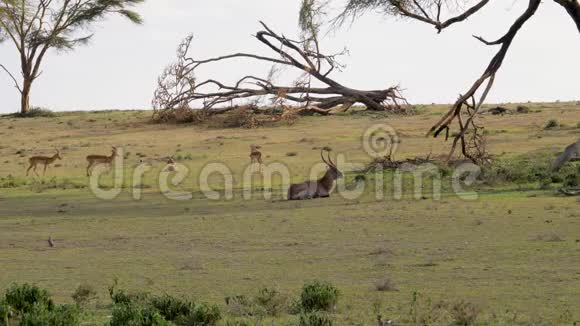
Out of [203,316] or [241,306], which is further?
[241,306]

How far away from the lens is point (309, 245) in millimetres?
12016

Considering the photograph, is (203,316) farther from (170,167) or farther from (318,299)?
(170,167)

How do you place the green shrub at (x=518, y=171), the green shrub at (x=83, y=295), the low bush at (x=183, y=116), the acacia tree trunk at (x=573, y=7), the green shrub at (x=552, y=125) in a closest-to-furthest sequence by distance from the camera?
the green shrub at (x=83, y=295) < the acacia tree trunk at (x=573, y=7) < the green shrub at (x=518, y=171) < the green shrub at (x=552, y=125) < the low bush at (x=183, y=116)

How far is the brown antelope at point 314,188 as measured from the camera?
54.0 ft

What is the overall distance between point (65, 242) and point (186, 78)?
19544 millimetres

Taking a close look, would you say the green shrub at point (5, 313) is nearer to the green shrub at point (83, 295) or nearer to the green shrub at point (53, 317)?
the green shrub at point (53, 317)

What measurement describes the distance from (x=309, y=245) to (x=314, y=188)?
472cm

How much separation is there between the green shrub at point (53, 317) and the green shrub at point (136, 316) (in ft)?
0.95

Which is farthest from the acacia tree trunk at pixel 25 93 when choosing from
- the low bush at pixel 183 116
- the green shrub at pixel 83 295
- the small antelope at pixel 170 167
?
the green shrub at pixel 83 295

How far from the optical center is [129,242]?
1280cm

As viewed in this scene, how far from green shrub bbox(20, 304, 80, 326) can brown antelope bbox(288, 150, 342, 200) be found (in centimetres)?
897

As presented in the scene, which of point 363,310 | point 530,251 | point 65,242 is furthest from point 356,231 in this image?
point 363,310

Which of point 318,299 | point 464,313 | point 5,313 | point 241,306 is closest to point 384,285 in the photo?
point 318,299

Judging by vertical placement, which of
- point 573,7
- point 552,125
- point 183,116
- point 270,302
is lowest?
point 270,302
